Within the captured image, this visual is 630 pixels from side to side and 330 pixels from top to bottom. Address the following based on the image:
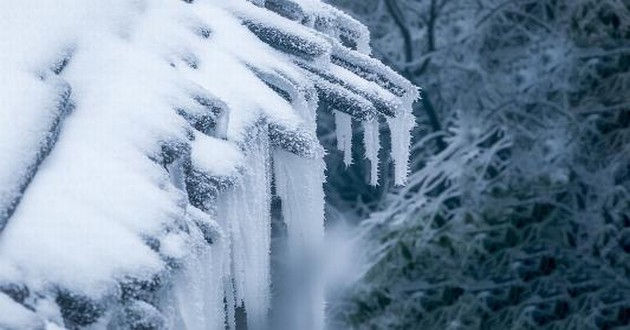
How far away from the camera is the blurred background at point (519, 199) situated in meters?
6.18

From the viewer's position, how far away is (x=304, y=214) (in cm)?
188

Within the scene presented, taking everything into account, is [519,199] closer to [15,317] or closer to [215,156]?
[215,156]

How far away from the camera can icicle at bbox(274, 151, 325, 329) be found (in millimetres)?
1776

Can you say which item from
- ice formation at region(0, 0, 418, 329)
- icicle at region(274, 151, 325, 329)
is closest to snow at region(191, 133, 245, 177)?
ice formation at region(0, 0, 418, 329)

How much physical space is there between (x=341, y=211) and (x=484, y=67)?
69.1 inches

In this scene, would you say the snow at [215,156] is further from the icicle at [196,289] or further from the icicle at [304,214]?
the icicle at [304,214]

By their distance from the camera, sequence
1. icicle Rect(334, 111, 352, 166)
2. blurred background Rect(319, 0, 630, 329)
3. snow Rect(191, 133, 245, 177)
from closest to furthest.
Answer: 1. snow Rect(191, 133, 245, 177)
2. icicle Rect(334, 111, 352, 166)
3. blurred background Rect(319, 0, 630, 329)

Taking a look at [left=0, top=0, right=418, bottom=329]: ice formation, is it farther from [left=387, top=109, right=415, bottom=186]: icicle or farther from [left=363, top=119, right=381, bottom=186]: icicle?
[left=363, top=119, right=381, bottom=186]: icicle

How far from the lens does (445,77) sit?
24.8ft

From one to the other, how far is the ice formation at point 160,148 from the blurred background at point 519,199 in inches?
174

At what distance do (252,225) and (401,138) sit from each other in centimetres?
67

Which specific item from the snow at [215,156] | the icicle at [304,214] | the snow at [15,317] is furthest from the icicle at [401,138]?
the snow at [15,317]

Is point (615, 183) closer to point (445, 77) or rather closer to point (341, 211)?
point (445, 77)

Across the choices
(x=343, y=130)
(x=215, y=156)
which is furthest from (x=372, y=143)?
(x=215, y=156)
